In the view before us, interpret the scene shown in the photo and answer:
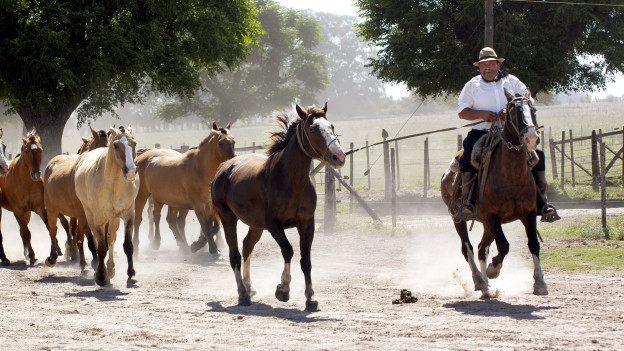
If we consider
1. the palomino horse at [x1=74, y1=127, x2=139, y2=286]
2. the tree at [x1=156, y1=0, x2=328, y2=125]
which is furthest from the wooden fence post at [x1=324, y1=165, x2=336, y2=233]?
the tree at [x1=156, y1=0, x2=328, y2=125]

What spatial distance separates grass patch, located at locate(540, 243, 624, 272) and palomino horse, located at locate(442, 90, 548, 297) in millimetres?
2560

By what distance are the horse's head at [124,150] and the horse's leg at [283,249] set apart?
2443 millimetres

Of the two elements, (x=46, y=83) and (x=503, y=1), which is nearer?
(x=46, y=83)

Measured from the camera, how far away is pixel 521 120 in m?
8.55

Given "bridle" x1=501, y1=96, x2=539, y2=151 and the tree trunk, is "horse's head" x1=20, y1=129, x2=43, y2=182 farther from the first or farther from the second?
the tree trunk

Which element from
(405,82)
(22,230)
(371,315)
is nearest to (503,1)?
A: (405,82)

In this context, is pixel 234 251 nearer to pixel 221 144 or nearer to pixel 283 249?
pixel 283 249

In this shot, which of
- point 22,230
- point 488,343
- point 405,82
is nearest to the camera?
point 488,343

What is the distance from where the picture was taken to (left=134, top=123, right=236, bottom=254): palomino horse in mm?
14016

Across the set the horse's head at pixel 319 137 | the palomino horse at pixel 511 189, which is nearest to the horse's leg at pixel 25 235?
the horse's head at pixel 319 137

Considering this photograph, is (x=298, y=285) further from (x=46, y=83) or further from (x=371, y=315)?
(x=46, y=83)

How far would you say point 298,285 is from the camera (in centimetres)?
1053

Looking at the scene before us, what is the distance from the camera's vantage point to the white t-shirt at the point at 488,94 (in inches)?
370

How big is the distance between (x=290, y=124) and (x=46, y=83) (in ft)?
48.2
